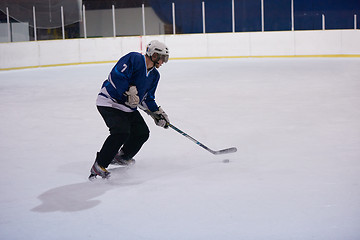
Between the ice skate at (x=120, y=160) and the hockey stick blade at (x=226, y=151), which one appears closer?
the ice skate at (x=120, y=160)

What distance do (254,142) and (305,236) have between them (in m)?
2.01

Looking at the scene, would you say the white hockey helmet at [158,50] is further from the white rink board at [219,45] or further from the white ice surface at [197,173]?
the white rink board at [219,45]

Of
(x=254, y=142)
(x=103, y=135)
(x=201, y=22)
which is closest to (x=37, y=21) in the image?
(x=201, y=22)

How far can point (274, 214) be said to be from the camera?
2.50 m

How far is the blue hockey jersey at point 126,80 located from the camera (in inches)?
117

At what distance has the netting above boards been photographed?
12.4 metres

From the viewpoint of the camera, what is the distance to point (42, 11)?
12914 millimetres

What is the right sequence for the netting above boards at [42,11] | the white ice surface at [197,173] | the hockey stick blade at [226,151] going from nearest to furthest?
the white ice surface at [197,173], the hockey stick blade at [226,151], the netting above boards at [42,11]

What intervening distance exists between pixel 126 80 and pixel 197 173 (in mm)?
775

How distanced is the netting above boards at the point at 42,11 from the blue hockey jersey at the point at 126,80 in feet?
33.1

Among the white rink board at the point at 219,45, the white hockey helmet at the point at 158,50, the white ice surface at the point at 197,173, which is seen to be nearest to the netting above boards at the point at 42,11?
the white rink board at the point at 219,45

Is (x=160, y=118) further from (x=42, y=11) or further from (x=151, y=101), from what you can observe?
(x=42, y=11)

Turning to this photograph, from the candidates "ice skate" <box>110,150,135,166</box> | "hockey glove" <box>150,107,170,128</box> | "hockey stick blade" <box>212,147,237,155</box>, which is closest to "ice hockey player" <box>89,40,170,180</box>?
"hockey glove" <box>150,107,170,128</box>

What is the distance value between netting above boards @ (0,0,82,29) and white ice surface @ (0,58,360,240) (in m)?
6.13
